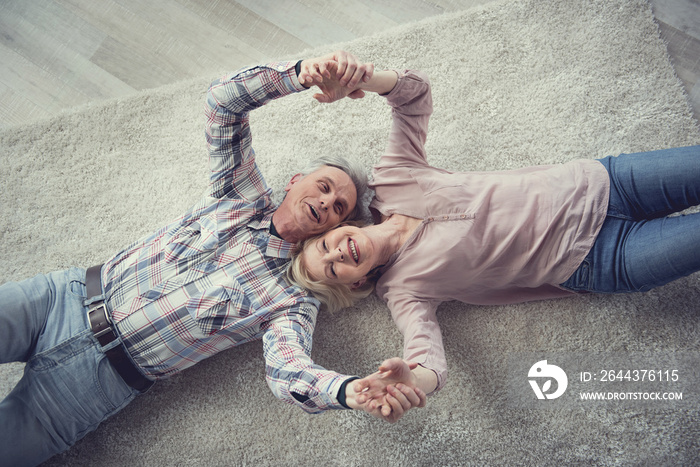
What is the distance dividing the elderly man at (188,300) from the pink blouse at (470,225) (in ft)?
0.67

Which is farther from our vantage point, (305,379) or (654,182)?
(654,182)

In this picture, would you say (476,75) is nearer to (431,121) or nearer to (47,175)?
(431,121)

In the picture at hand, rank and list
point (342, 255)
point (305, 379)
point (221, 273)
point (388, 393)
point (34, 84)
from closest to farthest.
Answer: point (388, 393) → point (305, 379) → point (342, 255) → point (221, 273) → point (34, 84)

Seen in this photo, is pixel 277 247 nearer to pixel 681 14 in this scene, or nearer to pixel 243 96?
pixel 243 96

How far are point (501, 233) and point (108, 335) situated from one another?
47.3 inches

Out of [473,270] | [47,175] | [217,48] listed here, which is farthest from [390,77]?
[47,175]

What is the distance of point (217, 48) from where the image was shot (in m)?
1.71

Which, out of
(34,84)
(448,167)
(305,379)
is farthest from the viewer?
(34,84)

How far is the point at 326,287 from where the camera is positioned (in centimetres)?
135

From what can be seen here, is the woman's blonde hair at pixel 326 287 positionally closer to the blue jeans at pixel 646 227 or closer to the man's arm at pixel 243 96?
the man's arm at pixel 243 96

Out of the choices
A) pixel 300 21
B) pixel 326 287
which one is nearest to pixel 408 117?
pixel 326 287

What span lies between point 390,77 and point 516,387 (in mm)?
1083

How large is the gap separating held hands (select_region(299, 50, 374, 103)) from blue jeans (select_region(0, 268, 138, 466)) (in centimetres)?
95

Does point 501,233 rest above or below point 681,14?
below
